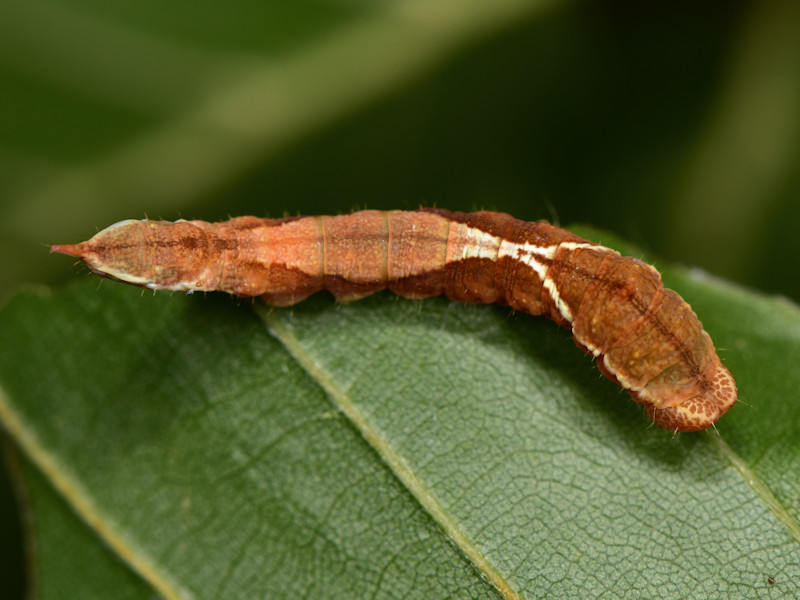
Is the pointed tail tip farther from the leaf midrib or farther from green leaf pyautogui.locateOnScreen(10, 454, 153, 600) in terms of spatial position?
green leaf pyautogui.locateOnScreen(10, 454, 153, 600)

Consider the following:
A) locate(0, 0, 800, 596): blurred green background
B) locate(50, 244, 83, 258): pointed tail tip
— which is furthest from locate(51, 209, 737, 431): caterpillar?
locate(0, 0, 800, 596): blurred green background

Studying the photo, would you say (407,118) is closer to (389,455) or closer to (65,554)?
(389,455)

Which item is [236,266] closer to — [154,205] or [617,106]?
[154,205]

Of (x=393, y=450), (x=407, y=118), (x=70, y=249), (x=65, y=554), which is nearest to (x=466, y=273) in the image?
(x=393, y=450)

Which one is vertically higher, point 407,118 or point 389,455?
point 407,118

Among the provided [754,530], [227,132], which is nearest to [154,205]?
[227,132]
